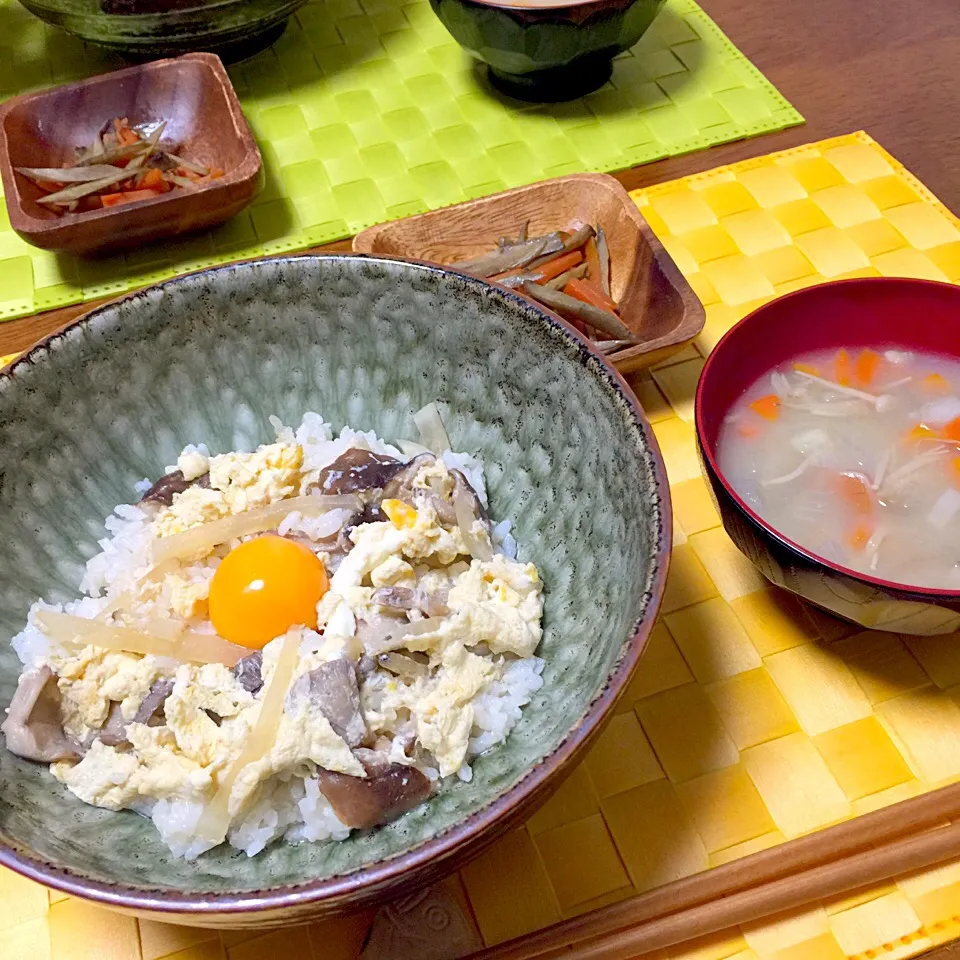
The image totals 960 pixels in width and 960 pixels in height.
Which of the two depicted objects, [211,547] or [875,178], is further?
[875,178]

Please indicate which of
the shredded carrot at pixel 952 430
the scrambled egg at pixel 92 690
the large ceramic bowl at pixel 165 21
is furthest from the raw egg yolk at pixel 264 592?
the large ceramic bowl at pixel 165 21

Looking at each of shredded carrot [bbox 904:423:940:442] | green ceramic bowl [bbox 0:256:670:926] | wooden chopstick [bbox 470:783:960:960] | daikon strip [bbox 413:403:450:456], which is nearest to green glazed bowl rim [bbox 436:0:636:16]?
green ceramic bowl [bbox 0:256:670:926]

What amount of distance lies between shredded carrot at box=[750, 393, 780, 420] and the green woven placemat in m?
1.19

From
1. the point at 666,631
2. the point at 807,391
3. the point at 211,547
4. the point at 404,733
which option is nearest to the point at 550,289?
the point at 807,391

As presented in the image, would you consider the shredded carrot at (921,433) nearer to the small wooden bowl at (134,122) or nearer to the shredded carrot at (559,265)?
the shredded carrot at (559,265)

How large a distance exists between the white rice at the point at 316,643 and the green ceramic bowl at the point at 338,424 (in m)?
0.02

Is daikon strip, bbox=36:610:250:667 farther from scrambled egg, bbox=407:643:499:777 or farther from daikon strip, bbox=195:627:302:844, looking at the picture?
scrambled egg, bbox=407:643:499:777

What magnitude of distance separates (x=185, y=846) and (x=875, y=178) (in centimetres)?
245

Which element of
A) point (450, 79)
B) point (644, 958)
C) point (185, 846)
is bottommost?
point (644, 958)

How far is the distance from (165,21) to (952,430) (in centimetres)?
259

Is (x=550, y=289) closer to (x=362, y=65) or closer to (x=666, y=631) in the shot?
(x=666, y=631)

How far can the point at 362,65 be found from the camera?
9.92ft

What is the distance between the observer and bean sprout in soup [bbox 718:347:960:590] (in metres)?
1.50

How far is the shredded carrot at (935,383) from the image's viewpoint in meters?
1.70
